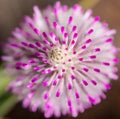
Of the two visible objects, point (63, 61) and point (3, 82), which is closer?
point (63, 61)

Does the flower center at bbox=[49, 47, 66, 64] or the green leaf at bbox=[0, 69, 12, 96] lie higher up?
the flower center at bbox=[49, 47, 66, 64]

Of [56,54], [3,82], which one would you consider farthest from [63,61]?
[3,82]

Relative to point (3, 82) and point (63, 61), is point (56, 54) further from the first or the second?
point (3, 82)

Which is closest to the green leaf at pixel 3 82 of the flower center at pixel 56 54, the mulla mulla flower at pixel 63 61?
the mulla mulla flower at pixel 63 61

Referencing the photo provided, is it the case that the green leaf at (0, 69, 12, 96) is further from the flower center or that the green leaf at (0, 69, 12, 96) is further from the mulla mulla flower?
the flower center

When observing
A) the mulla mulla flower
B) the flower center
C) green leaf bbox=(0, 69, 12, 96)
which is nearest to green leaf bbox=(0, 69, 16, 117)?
green leaf bbox=(0, 69, 12, 96)

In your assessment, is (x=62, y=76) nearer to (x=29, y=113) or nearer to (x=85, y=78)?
(x=85, y=78)

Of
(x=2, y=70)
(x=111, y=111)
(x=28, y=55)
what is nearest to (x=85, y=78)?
(x=28, y=55)

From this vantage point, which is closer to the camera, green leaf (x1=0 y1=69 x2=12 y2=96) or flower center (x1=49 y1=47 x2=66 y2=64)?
flower center (x1=49 y1=47 x2=66 y2=64)
